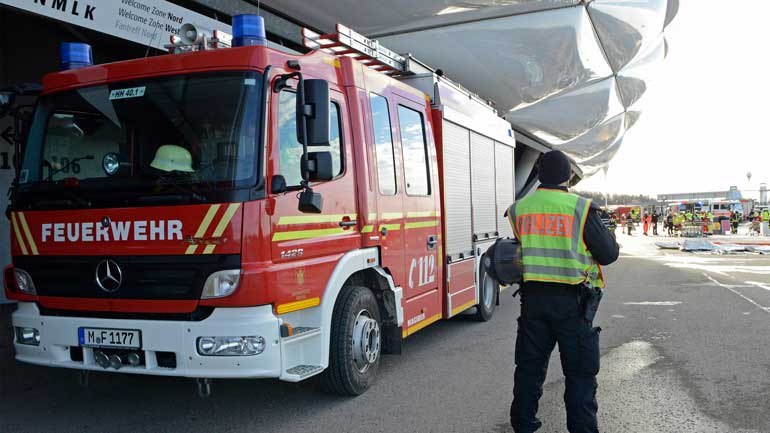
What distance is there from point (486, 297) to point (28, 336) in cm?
560

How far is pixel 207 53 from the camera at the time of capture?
4246 millimetres

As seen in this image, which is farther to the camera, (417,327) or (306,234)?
(417,327)

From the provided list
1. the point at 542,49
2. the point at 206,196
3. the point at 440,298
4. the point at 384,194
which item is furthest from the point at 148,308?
the point at 542,49

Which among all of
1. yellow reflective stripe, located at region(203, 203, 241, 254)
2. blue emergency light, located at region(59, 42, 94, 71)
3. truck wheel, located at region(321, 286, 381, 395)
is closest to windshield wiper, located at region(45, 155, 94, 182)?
blue emergency light, located at region(59, 42, 94, 71)

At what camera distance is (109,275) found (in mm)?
4141

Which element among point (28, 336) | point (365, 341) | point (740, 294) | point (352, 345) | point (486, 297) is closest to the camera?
point (28, 336)

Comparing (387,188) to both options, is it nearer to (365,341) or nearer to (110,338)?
(365,341)

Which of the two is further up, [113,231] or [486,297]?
[113,231]

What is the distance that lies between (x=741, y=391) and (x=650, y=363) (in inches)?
40.3

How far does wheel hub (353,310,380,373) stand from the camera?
5027 millimetres

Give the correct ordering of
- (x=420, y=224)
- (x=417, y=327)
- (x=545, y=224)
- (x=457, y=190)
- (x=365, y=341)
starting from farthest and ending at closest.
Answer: (x=457, y=190)
(x=420, y=224)
(x=417, y=327)
(x=365, y=341)
(x=545, y=224)

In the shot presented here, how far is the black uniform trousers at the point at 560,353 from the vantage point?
359cm

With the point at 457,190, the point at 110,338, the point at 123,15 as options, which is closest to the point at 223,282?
the point at 110,338

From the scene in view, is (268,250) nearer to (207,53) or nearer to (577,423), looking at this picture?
(207,53)
